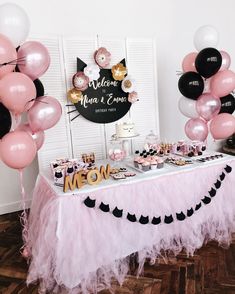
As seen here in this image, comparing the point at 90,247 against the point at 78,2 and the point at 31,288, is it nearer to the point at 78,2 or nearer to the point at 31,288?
the point at 31,288

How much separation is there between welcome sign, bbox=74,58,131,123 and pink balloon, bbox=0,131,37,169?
1.14 metres

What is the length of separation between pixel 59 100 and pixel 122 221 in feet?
4.51

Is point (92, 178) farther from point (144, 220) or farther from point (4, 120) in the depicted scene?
point (4, 120)

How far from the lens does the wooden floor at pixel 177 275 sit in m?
1.90

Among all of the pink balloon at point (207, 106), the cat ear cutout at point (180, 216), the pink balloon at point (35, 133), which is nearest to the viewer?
the pink balloon at point (35, 133)

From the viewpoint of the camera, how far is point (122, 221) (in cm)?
202

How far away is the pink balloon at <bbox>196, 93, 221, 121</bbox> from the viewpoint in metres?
2.53

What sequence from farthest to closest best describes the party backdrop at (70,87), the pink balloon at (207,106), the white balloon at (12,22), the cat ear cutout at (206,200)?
the party backdrop at (70,87)
the pink balloon at (207,106)
the cat ear cutout at (206,200)
the white balloon at (12,22)

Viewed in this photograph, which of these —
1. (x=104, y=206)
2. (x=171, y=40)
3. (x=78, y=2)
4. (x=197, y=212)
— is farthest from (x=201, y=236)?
(x=78, y=2)

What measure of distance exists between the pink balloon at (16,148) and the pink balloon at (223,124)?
5.43 ft

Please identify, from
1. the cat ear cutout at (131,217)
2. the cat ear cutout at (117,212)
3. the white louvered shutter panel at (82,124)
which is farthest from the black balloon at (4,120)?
the white louvered shutter panel at (82,124)

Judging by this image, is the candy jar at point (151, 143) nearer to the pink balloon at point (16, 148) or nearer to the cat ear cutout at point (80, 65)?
the cat ear cutout at point (80, 65)

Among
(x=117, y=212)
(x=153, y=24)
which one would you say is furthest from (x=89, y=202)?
(x=153, y=24)

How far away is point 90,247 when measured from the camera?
1892 millimetres
